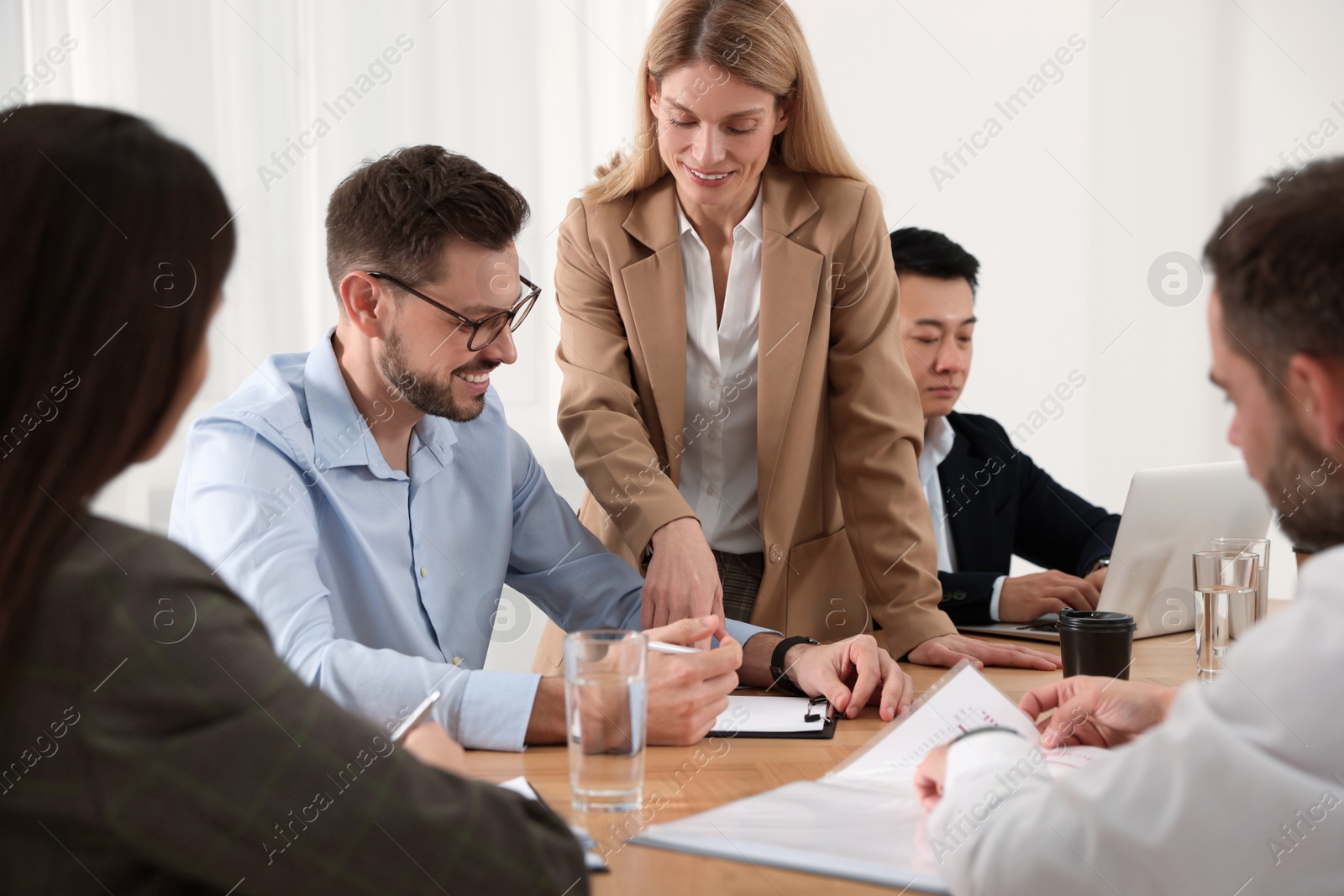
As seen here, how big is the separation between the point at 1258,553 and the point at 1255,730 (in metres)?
1.18

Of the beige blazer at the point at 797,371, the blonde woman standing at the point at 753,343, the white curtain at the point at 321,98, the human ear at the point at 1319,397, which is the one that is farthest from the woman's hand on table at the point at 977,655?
the white curtain at the point at 321,98

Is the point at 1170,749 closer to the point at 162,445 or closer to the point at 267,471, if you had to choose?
the point at 162,445

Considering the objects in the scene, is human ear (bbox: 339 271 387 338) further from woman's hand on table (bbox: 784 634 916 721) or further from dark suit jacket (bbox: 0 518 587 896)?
dark suit jacket (bbox: 0 518 587 896)

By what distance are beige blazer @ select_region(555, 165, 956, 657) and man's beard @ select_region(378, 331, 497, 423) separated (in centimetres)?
26

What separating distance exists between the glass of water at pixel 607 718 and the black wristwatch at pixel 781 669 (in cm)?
51

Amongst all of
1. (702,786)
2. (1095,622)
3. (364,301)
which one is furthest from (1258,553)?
(364,301)

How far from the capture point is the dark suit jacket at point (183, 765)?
2.19ft

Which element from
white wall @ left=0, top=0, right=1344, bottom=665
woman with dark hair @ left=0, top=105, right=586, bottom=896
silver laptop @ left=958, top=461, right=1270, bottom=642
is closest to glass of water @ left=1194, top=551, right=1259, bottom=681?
silver laptop @ left=958, top=461, right=1270, bottom=642

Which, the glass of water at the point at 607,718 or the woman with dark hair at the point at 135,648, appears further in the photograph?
the glass of water at the point at 607,718

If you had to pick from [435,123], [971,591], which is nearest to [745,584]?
[971,591]

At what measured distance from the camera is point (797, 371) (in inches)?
77.1

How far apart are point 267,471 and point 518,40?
2.24 meters

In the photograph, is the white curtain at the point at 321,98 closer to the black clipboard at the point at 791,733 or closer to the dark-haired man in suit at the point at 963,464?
the dark-haired man in suit at the point at 963,464

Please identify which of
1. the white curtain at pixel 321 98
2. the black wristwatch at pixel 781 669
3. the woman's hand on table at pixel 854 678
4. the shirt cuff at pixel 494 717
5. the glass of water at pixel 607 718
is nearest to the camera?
the glass of water at pixel 607 718
